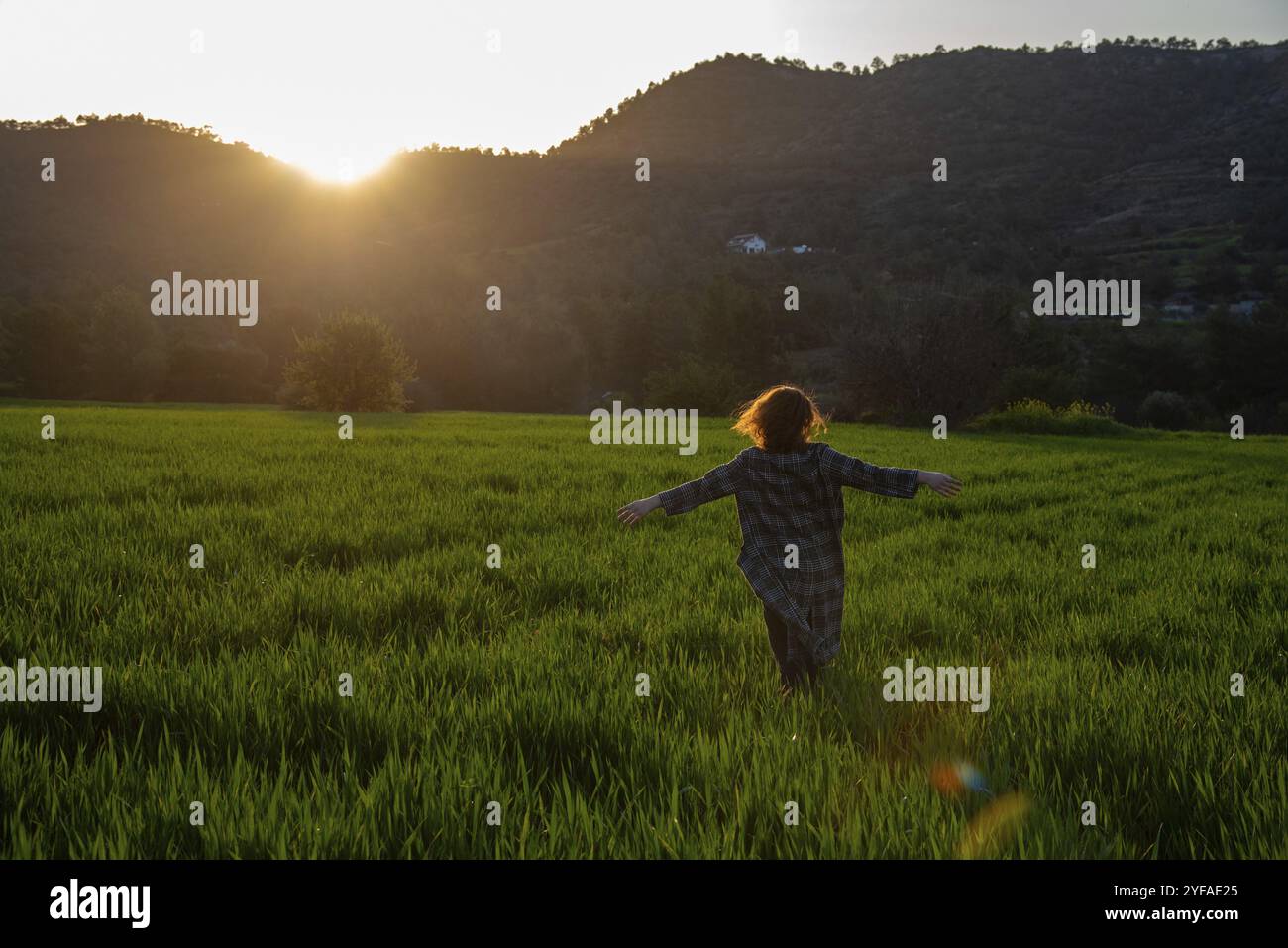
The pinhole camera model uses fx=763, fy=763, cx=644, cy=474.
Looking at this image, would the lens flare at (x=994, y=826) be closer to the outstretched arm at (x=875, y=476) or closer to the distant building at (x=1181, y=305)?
the outstretched arm at (x=875, y=476)

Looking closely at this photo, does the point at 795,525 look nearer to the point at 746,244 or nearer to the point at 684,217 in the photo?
the point at 746,244

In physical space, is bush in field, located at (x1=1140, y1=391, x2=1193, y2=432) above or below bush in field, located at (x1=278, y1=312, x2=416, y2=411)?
below

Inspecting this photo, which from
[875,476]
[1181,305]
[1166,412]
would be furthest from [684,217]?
[875,476]

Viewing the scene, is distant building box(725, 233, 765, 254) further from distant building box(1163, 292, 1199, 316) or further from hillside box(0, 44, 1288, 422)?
distant building box(1163, 292, 1199, 316)

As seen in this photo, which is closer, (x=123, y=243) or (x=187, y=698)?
(x=187, y=698)

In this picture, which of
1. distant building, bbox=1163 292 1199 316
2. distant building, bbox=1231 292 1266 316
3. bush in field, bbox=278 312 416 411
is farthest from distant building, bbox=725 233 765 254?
bush in field, bbox=278 312 416 411

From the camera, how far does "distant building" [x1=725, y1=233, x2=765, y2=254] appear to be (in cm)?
9938

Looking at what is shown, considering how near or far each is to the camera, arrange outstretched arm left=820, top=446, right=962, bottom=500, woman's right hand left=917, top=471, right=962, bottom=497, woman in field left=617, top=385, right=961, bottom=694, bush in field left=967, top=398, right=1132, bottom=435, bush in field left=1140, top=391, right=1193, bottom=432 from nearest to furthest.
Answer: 1. woman's right hand left=917, top=471, right=962, bottom=497
2. outstretched arm left=820, top=446, right=962, bottom=500
3. woman in field left=617, top=385, right=961, bottom=694
4. bush in field left=967, top=398, right=1132, bottom=435
5. bush in field left=1140, top=391, right=1193, bottom=432

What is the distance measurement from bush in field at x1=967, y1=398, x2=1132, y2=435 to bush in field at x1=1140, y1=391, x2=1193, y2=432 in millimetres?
21267

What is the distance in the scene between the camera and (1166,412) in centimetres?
4647
